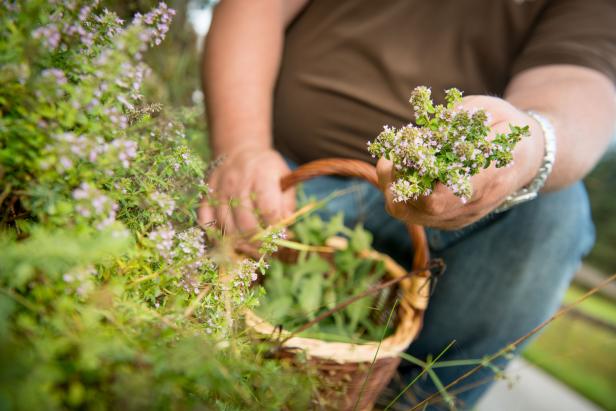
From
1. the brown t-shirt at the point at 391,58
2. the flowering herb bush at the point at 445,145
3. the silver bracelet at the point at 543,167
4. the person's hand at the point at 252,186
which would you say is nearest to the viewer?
the flowering herb bush at the point at 445,145

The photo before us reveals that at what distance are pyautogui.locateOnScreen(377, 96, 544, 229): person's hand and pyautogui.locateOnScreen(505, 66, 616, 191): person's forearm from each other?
146 millimetres

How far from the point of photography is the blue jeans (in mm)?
1271

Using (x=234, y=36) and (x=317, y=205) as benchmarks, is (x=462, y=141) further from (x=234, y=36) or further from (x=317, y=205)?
(x=234, y=36)

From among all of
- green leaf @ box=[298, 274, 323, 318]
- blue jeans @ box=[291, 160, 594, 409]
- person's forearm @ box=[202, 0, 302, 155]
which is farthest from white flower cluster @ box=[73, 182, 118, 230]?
blue jeans @ box=[291, 160, 594, 409]

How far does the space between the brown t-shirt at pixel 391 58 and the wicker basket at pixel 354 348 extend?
17.7 inches

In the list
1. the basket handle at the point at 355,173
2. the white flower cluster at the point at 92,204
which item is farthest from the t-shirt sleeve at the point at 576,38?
the white flower cluster at the point at 92,204

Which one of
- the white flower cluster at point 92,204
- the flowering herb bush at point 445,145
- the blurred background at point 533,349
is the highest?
the white flower cluster at point 92,204

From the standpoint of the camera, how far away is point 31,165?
367mm

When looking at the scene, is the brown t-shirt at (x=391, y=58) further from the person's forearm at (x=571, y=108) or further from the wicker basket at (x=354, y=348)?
the wicker basket at (x=354, y=348)

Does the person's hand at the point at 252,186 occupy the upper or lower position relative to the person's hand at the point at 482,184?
lower

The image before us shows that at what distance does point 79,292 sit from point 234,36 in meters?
1.14

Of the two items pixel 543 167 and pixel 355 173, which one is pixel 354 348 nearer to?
pixel 355 173

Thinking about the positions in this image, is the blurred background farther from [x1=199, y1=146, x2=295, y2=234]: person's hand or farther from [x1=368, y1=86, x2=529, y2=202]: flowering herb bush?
[x1=368, y1=86, x2=529, y2=202]: flowering herb bush

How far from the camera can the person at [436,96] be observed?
3.71 feet
